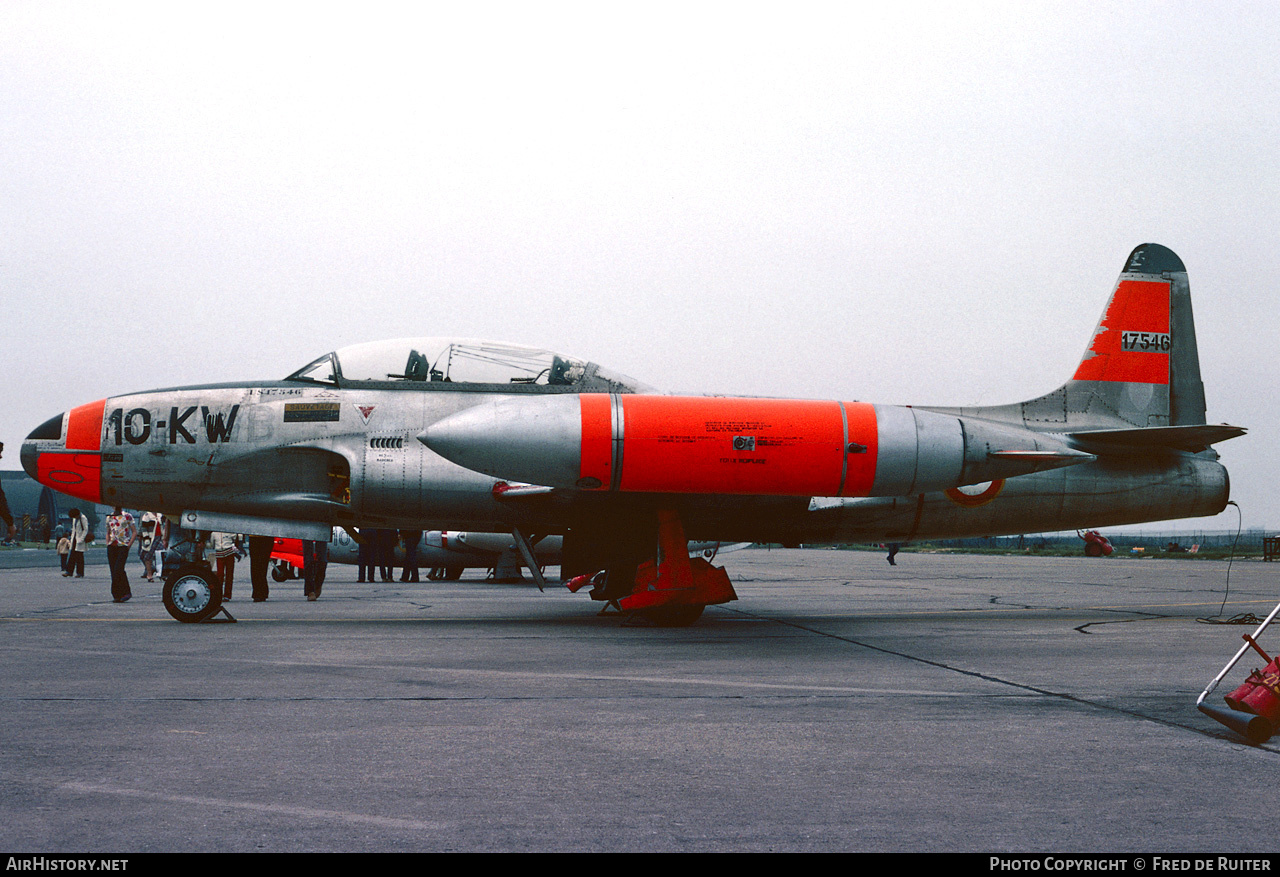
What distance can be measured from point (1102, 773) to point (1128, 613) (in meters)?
11.7

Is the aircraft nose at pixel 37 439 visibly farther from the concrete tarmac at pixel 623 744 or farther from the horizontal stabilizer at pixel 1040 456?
the horizontal stabilizer at pixel 1040 456

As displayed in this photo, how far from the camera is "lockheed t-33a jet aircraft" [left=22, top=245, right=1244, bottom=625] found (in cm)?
1047

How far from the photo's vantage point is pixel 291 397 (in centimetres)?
1267

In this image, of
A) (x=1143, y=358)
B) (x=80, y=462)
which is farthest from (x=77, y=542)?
(x=1143, y=358)

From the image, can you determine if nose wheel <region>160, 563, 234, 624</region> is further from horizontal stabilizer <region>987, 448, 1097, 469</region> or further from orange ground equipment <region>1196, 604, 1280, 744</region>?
orange ground equipment <region>1196, 604, 1280, 744</region>

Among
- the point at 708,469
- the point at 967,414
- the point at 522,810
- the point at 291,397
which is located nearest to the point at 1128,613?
the point at 967,414

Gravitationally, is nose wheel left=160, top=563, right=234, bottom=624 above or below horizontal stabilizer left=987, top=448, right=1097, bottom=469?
below

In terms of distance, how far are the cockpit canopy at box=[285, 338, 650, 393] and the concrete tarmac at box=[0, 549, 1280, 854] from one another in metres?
3.19

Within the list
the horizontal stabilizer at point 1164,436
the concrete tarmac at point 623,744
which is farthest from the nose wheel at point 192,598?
the horizontal stabilizer at point 1164,436

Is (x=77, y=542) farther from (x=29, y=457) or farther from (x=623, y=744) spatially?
(x=623, y=744)

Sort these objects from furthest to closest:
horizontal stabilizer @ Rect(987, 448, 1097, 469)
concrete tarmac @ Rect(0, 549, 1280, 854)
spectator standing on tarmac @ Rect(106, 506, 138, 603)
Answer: spectator standing on tarmac @ Rect(106, 506, 138, 603), horizontal stabilizer @ Rect(987, 448, 1097, 469), concrete tarmac @ Rect(0, 549, 1280, 854)

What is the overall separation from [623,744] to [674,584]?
646cm

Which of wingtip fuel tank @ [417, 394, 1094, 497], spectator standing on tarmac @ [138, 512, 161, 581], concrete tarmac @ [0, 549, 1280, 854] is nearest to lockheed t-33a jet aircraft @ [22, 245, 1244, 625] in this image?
wingtip fuel tank @ [417, 394, 1094, 497]
